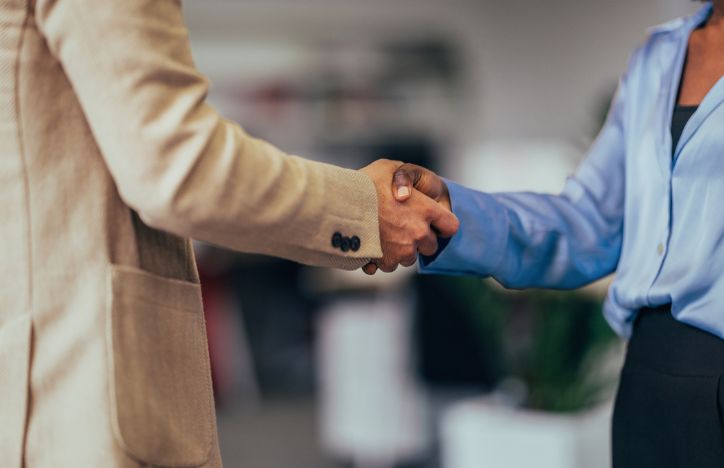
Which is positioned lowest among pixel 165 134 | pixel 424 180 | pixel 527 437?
pixel 527 437

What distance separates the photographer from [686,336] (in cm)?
138

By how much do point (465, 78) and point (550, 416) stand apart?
4719 millimetres

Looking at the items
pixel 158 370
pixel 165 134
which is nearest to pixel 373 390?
pixel 158 370

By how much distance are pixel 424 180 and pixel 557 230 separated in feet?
0.89

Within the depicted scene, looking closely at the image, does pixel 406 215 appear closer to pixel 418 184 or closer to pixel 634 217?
pixel 418 184

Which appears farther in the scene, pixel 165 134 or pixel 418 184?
pixel 418 184

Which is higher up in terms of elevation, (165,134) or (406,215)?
(165,134)

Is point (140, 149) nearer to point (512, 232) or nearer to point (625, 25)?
point (512, 232)

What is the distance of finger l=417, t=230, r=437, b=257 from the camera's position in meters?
1.54

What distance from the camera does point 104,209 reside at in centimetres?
116

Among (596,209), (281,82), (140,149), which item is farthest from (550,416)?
(281,82)

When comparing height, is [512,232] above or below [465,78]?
above

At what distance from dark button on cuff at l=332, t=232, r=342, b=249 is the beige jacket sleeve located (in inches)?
3.0

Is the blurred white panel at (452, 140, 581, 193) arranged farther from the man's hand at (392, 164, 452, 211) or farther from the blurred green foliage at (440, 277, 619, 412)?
the man's hand at (392, 164, 452, 211)
